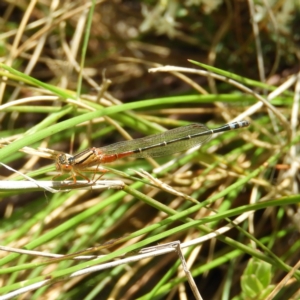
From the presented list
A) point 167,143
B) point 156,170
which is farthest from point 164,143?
point 156,170

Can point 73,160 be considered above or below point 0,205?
above

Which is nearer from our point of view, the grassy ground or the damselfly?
the grassy ground

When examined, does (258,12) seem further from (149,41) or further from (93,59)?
(93,59)

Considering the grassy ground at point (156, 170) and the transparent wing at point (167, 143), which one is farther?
the transparent wing at point (167, 143)

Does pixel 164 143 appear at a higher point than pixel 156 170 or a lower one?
higher

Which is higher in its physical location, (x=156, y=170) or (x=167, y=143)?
(x=167, y=143)

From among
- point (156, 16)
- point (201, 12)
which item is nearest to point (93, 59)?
point (156, 16)

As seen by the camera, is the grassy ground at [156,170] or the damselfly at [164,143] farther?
the damselfly at [164,143]

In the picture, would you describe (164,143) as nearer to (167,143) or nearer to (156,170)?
(167,143)
